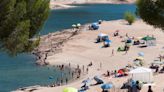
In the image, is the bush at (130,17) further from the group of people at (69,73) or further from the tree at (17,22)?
the tree at (17,22)

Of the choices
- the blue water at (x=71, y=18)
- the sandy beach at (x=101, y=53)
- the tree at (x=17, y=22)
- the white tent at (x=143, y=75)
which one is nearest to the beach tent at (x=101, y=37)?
the sandy beach at (x=101, y=53)

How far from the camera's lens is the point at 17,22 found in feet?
72.9

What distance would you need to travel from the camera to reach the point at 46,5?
24.5m

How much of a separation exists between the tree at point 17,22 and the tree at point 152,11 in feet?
17.3

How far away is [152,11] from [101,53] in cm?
4764

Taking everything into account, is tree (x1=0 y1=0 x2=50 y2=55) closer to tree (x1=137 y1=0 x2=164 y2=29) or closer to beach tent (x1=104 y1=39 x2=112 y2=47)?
tree (x1=137 y1=0 x2=164 y2=29)

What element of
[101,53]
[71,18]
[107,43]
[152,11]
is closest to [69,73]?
[101,53]

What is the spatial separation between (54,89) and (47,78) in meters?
9.35

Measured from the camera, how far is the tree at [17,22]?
21672mm

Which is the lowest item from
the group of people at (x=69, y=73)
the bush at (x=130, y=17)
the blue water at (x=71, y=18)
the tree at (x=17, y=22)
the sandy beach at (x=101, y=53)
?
the group of people at (x=69, y=73)

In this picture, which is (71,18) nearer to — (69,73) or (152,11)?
(69,73)

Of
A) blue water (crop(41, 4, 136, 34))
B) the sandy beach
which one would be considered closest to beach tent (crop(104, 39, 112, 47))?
the sandy beach

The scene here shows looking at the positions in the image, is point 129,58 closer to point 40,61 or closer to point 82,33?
point 40,61

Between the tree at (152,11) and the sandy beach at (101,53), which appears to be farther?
the sandy beach at (101,53)
